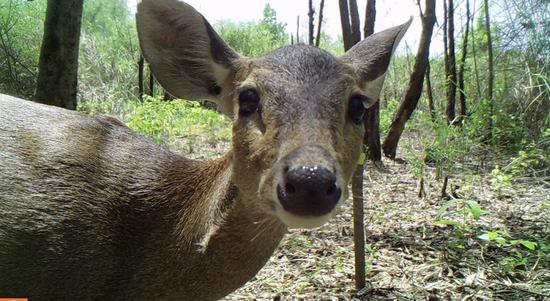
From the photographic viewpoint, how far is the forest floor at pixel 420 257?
3779mm

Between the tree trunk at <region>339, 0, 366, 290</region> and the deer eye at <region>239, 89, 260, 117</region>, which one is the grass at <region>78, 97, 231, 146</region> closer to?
the tree trunk at <region>339, 0, 366, 290</region>

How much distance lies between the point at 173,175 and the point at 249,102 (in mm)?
819

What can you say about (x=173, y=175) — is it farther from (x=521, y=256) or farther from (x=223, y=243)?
(x=521, y=256)

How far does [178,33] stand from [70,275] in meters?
1.51

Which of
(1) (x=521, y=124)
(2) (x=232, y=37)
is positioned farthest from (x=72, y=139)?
(2) (x=232, y=37)

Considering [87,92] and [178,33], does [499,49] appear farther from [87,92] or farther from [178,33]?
[87,92]

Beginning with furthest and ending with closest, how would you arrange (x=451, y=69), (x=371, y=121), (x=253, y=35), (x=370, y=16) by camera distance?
(x=253, y=35)
(x=451, y=69)
(x=371, y=121)
(x=370, y=16)

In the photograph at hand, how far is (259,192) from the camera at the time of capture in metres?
2.33

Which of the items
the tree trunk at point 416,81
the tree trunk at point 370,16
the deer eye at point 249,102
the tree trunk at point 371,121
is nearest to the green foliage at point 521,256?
the deer eye at point 249,102

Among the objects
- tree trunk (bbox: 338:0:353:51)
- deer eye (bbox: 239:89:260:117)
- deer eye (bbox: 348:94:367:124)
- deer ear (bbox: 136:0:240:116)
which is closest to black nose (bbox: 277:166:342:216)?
deer eye (bbox: 239:89:260:117)

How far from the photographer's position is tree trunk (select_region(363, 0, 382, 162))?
7.00 meters

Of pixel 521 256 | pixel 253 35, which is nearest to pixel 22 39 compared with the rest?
pixel 253 35

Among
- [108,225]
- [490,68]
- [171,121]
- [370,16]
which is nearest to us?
[108,225]

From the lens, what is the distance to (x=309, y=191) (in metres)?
1.95
